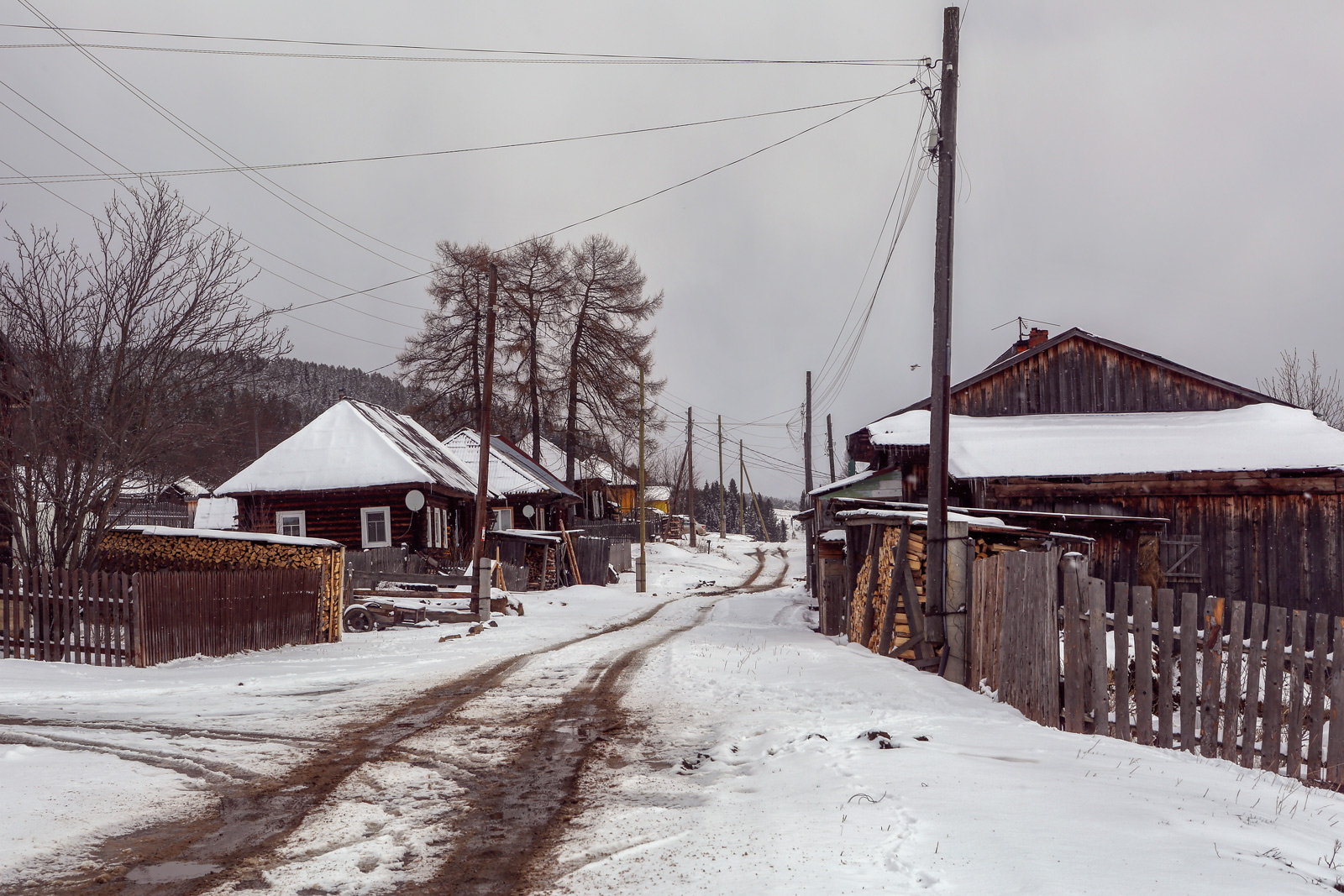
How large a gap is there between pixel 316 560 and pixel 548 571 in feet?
49.1

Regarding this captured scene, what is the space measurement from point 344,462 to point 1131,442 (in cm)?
2396

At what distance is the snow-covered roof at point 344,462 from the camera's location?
29.3 metres

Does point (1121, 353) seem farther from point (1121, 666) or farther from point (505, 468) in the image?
point (505, 468)

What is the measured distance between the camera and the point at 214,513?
4988 centimetres

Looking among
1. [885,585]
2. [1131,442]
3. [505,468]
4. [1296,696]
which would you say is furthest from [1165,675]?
[505,468]

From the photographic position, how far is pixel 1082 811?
16.1ft

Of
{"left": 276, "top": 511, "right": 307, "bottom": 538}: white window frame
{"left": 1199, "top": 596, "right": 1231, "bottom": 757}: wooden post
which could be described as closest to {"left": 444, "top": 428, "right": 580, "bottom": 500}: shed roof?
{"left": 276, "top": 511, "right": 307, "bottom": 538}: white window frame

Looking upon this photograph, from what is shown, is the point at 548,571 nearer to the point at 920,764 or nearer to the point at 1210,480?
→ the point at 1210,480

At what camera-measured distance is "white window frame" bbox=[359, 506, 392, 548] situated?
1165 inches

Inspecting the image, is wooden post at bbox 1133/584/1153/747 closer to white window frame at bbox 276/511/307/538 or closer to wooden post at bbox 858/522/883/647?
wooden post at bbox 858/522/883/647

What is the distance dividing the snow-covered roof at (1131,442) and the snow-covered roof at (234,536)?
11.2m

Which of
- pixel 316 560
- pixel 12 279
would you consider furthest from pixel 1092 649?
pixel 12 279

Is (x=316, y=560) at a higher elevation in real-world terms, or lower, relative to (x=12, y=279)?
lower

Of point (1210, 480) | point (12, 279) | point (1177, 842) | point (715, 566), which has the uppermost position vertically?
point (12, 279)
